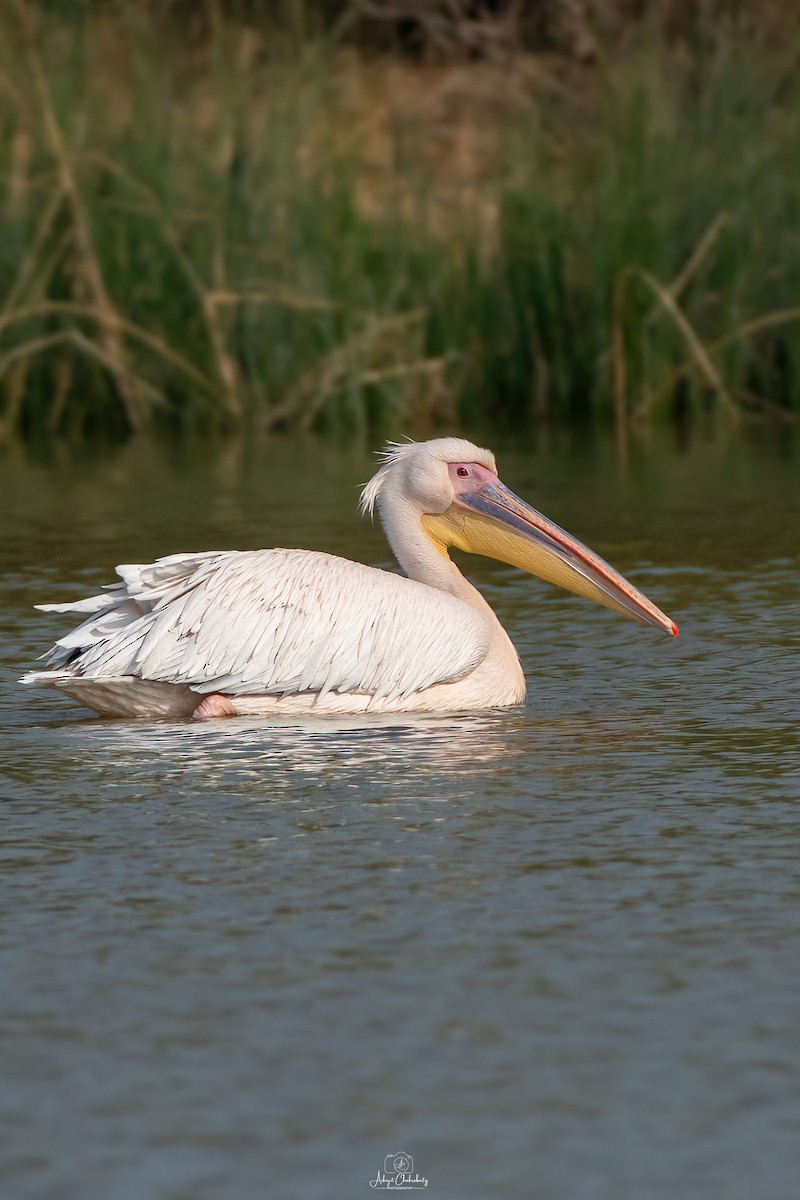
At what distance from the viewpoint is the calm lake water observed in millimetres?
2600

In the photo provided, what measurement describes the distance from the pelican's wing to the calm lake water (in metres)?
0.12

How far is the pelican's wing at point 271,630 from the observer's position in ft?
16.5

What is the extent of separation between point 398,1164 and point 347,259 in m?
8.55

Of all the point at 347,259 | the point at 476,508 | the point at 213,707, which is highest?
the point at 476,508

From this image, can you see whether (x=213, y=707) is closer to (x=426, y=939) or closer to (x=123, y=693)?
(x=123, y=693)

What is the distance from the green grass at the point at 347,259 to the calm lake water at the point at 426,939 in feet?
15.4

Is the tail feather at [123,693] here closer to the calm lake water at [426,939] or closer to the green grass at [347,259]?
the calm lake water at [426,939]

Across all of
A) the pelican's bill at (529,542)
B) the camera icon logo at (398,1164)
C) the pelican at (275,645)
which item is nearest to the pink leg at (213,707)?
the pelican at (275,645)

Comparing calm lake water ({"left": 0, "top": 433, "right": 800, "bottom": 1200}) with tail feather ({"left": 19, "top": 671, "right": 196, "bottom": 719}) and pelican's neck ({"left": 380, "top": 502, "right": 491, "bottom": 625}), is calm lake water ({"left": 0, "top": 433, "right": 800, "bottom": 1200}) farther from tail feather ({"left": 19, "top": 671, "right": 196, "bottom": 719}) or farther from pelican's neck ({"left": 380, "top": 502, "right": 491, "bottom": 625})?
pelican's neck ({"left": 380, "top": 502, "right": 491, "bottom": 625})

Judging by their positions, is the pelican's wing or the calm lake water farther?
the pelican's wing

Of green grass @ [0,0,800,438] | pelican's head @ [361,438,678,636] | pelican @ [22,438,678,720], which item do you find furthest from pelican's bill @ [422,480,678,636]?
green grass @ [0,0,800,438]

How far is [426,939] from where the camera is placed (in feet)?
11.0

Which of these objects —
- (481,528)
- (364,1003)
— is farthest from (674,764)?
(364,1003)

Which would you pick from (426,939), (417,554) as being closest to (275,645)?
(417,554)
